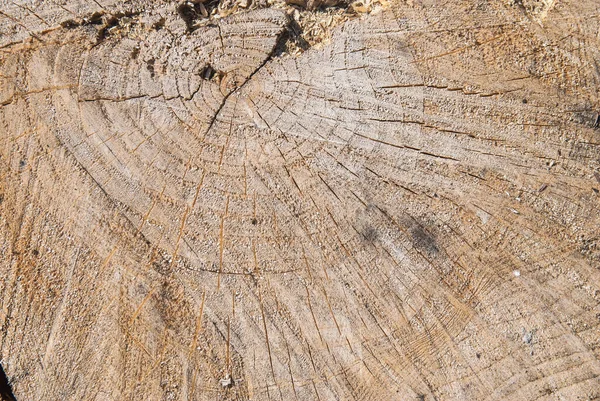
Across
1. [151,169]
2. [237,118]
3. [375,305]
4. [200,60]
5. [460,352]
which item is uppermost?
[200,60]

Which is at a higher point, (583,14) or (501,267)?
(583,14)

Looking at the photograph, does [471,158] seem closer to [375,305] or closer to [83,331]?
[375,305]

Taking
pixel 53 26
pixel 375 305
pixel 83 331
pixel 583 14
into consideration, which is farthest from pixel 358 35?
pixel 83 331

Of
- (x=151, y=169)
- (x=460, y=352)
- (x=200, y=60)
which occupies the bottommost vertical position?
(x=460, y=352)

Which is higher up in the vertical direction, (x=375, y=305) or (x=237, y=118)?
(x=237, y=118)

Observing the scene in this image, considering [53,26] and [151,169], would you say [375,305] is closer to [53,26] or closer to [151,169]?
[151,169]

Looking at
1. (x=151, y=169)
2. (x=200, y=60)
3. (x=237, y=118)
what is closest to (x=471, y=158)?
(x=237, y=118)
